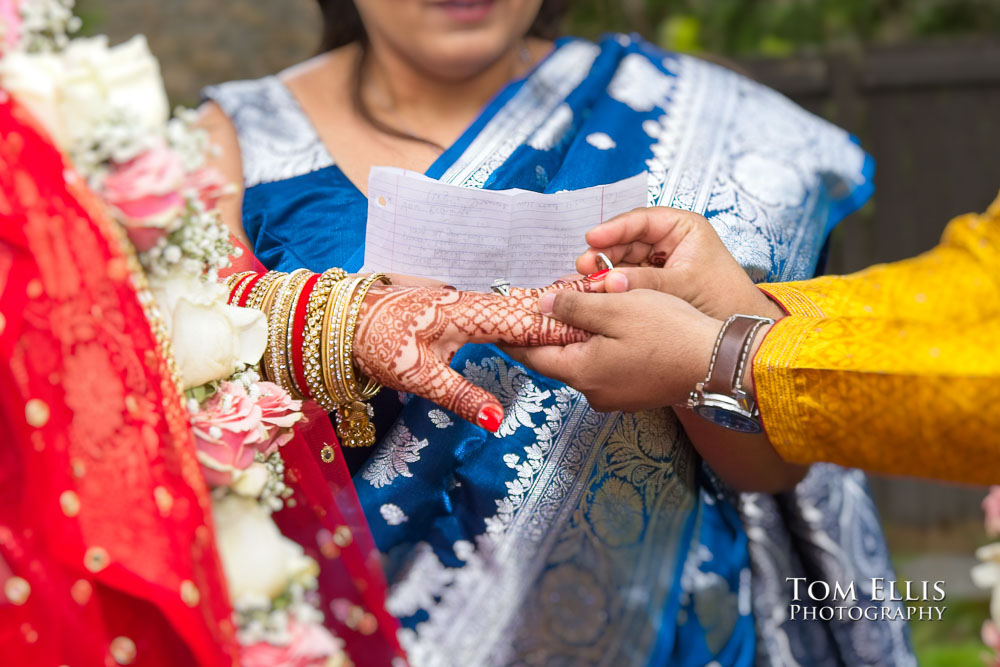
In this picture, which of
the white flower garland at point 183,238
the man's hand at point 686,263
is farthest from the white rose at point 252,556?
the man's hand at point 686,263

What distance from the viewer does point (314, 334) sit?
1.09m

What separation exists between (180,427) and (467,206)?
0.49 metres

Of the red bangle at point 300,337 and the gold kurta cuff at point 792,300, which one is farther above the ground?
the red bangle at point 300,337

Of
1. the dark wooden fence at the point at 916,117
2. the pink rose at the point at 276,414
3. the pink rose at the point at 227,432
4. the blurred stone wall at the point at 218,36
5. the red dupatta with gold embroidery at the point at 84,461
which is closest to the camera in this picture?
the red dupatta with gold embroidery at the point at 84,461

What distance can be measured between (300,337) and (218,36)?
287cm

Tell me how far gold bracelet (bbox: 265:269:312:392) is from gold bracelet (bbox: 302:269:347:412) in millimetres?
22

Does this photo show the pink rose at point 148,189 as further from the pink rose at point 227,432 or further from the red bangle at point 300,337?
the red bangle at point 300,337

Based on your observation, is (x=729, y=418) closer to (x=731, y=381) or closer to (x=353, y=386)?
(x=731, y=381)

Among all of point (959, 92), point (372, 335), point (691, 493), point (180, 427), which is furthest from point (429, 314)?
point (959, 92)

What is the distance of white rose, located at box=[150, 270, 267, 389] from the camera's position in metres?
0.86

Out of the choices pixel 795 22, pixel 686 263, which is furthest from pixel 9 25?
pixel 795 22

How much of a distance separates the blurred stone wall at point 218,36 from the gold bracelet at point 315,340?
8.88 ft

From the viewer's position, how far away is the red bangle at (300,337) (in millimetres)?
1089

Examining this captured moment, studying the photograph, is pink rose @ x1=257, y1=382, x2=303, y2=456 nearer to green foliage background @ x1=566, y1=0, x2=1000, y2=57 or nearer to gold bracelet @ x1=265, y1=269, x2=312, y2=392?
gold bracelet @ x1=265, y1=269, x2=312, y2=392
